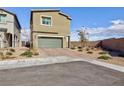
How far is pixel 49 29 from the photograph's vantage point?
2638 cm

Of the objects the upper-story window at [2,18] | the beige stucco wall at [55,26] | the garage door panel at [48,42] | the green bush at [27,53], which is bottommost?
the green bush at [27,53]

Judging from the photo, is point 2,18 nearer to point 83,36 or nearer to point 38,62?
point 83,36

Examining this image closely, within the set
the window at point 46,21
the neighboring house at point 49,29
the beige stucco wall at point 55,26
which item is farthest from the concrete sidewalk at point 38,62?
the window at point 46,21

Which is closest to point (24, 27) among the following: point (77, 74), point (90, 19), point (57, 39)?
point (57, 39)

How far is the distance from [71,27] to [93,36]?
682 centimetres

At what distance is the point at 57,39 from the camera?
84.2 ft

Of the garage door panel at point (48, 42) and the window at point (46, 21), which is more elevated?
the window at point (46, 21)

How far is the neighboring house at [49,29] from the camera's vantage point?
2486 cm

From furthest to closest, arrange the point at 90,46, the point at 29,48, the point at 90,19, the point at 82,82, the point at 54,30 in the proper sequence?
the point at 90,46, the point at 54,30, the point at 29,48, the point at 90,19, the point at 82,82

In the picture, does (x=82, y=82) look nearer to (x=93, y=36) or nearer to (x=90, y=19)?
(x=90, y=19)

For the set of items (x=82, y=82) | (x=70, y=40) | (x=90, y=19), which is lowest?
(x=82, y=82)

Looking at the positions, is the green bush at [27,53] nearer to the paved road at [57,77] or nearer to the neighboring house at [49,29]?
the neighboring house at [49,29]

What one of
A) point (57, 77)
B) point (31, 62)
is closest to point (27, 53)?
point (31, 62)

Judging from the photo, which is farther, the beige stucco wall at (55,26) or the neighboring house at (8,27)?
the neighboring house at (8,27)
